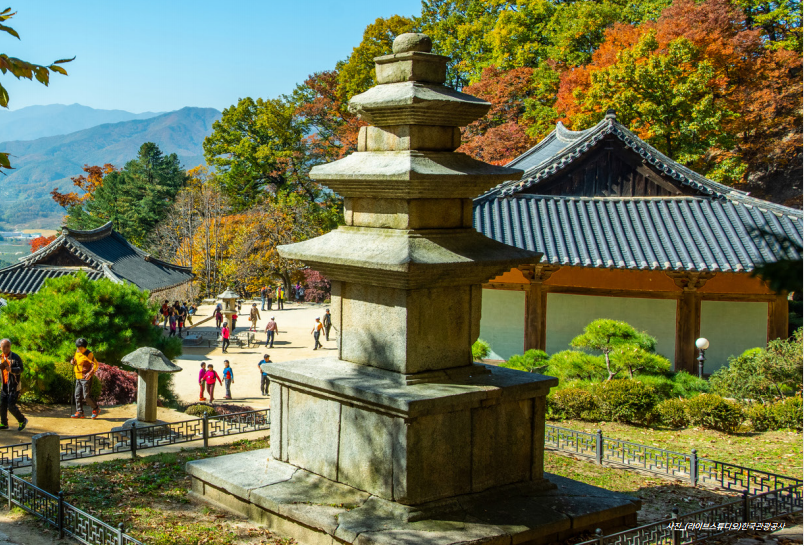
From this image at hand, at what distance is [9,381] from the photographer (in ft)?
39.5

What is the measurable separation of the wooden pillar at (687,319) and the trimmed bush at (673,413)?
4.14 metres

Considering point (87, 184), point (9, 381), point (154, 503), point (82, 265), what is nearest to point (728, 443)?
point (154, 503)

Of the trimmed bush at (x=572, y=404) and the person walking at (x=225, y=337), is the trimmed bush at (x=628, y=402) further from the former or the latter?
the person walking at (x=225, y=337)

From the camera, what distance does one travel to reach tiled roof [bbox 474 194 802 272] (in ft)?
56.1

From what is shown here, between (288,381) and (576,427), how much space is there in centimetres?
758

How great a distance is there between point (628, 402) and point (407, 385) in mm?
8051

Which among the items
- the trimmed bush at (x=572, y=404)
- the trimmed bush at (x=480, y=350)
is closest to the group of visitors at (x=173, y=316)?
the trimmed bush at (x=480, y=350)

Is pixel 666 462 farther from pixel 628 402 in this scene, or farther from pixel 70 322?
pixel 70 322

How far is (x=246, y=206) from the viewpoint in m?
51.6

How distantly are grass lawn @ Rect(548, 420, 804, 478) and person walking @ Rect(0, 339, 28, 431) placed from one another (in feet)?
32.5

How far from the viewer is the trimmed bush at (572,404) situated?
14.4 meters

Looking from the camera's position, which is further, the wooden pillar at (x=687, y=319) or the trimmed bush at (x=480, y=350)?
the trimmed bush at (x=480, y=350)

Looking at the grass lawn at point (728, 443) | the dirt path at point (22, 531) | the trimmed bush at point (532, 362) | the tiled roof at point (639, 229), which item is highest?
the tiled roof at point (639, 229)

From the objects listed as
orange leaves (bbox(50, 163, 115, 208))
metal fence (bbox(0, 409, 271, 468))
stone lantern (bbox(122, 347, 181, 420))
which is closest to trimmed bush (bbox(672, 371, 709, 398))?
metal fence (bbox(0, 409, 271, 468))
